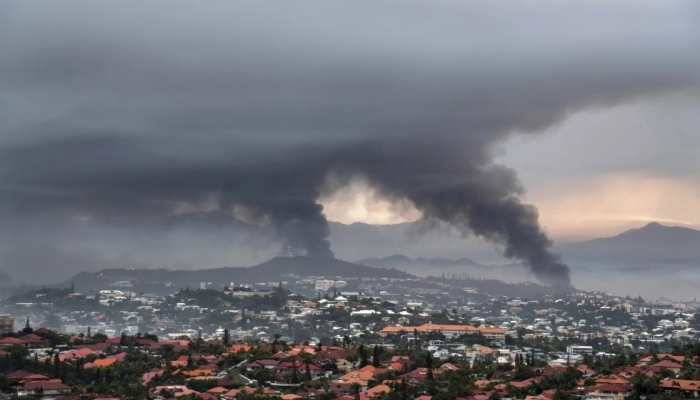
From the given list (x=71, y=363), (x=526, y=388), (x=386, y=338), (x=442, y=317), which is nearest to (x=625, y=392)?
(x=526, y=388)

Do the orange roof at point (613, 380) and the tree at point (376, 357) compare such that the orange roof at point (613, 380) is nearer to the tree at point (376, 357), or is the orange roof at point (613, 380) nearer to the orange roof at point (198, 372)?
the tree at point (376, 357)

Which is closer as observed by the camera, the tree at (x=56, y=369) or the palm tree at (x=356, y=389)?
the palm tree at (x=356, y=389)

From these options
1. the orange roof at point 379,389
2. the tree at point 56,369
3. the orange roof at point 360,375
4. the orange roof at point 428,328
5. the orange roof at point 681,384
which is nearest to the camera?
the orange roof at point 681,384

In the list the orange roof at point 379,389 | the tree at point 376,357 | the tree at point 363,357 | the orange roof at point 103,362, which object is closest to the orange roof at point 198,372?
the orange roof at point 103,362

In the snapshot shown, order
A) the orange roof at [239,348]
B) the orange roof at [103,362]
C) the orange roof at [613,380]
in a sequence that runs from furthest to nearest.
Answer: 1. the orange roof at [239,348]
2. the orange roof at [103,362]
3. the orange roof at [613,380]

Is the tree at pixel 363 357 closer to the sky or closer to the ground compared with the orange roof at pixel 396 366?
closer to the sky

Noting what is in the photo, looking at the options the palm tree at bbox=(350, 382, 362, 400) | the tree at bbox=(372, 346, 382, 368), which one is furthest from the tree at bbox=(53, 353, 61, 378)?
the tree at bbox=(372, 346, 382, 368)

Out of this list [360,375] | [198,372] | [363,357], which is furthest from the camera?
[363,357]

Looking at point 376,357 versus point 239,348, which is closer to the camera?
point 376,357

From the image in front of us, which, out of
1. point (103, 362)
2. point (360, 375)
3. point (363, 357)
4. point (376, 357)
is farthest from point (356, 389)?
point (103, 362)

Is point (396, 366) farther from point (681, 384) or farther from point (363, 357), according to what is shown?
point (681, 384)

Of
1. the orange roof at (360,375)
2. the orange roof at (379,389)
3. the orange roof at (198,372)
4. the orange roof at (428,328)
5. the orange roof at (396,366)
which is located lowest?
the orange roof at (379,389)
